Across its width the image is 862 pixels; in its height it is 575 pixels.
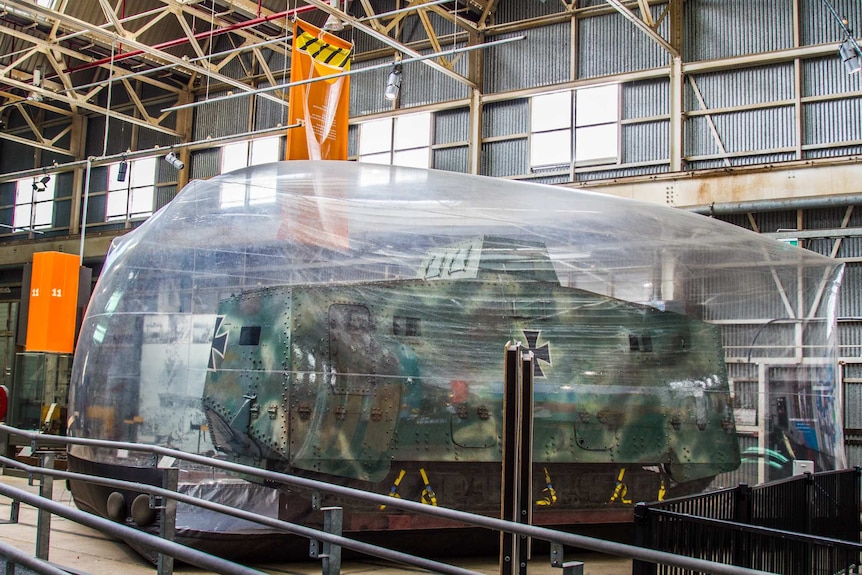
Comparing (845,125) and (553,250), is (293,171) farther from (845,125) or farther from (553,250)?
(845,125)

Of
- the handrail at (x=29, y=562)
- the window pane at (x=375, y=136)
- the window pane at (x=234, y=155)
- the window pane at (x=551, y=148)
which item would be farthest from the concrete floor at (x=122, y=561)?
the window pane at (x=234, y=155)

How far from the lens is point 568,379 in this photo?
8.34 m

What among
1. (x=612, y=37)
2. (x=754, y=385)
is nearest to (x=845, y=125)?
(x=612, y=37)

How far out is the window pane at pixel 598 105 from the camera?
1831cm

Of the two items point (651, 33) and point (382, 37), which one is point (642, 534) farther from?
point (382, 37)

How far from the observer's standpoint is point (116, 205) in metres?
26.0

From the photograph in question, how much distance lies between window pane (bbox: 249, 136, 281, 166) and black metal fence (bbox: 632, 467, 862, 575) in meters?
16.5

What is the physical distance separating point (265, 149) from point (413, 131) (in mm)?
4304

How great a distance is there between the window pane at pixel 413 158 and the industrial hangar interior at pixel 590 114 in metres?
0.05

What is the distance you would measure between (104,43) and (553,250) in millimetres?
17716

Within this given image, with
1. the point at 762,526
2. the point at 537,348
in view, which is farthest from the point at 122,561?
the point at 762,526

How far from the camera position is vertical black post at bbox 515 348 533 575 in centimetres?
531

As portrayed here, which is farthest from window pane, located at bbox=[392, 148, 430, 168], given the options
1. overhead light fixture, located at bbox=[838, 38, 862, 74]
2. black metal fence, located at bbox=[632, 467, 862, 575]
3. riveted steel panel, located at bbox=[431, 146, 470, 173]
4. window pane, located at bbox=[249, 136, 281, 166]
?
black metal fence, located at bbox=[632, 467, 862, 575]

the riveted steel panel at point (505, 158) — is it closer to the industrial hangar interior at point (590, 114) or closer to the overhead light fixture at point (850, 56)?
the industrial hangar interior at point (590, 114)
